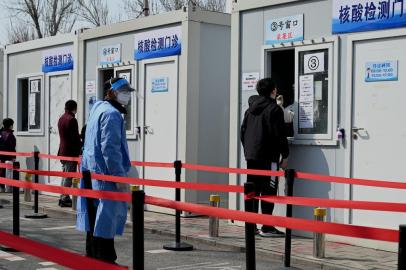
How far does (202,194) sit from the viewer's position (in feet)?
36.8

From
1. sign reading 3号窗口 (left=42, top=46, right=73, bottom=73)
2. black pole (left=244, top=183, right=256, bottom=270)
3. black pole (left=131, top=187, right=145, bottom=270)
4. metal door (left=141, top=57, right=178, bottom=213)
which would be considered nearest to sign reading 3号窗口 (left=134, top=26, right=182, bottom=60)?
metal door (left=141, top=57, right=178, bottom=213)

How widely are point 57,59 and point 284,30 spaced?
650cm

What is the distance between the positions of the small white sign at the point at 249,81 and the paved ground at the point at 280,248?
6.79ft

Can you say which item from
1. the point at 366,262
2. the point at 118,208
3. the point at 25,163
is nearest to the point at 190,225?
the point at 366,262

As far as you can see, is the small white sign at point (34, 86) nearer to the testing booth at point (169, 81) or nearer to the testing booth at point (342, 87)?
the testing booth at point (169, 81)

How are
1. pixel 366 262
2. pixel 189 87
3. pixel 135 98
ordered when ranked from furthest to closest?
pixel 135 98, pixel 189 87, pixel 366 262

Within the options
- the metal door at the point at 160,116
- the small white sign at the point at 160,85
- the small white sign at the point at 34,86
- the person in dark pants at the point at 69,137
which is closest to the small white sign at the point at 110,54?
the metal door at the point at 160,116

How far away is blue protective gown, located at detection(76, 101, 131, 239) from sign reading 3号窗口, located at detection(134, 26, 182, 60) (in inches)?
202

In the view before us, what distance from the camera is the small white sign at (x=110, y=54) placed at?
1238 centimetres

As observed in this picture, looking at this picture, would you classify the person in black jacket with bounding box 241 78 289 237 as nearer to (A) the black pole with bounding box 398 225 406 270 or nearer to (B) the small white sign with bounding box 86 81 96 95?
(B) the small white sign with bounding box 86 81 96 95

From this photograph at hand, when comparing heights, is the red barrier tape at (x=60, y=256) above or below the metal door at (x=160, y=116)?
below

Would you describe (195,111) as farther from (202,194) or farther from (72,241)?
(72,241)

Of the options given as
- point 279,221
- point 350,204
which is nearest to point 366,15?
point 350,204

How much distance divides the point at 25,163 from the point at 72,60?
3057 mm
